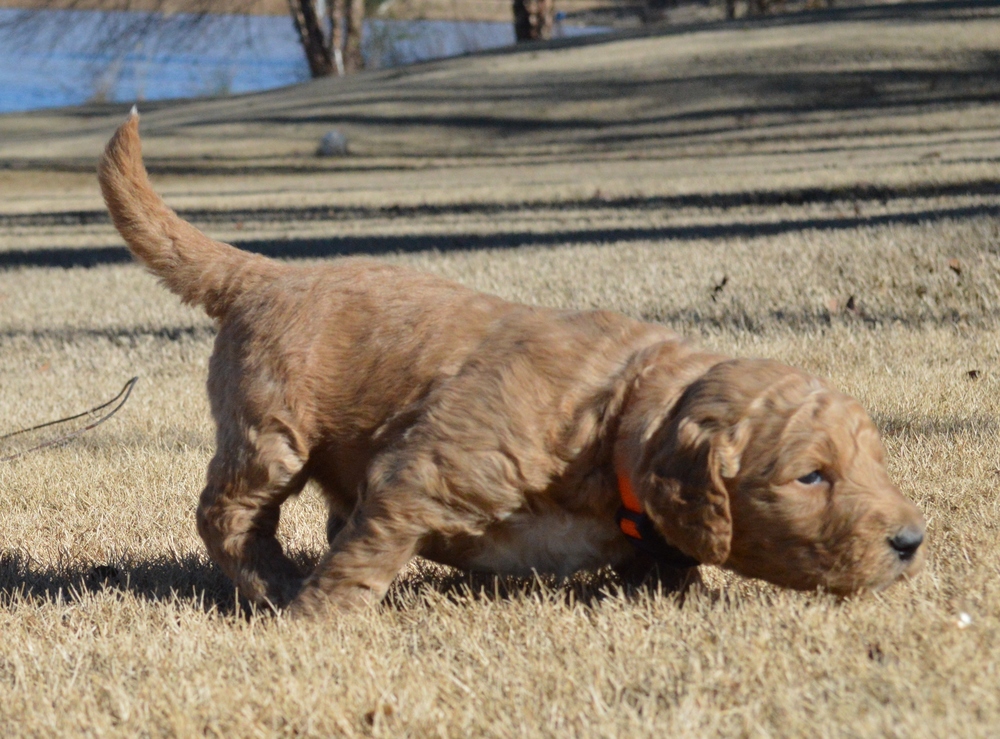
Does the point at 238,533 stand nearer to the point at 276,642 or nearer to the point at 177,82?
the point at 276,642

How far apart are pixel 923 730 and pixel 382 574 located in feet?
4.49

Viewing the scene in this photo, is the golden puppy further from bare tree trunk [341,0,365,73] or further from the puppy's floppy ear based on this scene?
bare tree trunk [341,0,365,73]

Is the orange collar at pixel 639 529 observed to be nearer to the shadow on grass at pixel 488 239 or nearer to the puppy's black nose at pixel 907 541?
the puppy's black nose at pixel 907 541

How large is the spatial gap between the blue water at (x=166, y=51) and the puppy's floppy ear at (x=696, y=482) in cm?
3737

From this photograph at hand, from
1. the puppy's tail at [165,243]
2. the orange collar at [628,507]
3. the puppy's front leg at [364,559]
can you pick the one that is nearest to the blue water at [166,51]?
the puppy's tail at [165,243]

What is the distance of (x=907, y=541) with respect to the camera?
9.16 ft

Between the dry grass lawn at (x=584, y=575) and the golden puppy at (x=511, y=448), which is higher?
the golden puppy at (x=511, y=448)

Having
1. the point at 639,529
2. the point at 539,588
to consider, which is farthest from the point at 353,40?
the point at 639,529

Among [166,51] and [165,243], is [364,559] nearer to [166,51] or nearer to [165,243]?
[165,243]

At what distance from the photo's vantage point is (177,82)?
189ft

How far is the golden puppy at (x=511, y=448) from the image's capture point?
9.19 feet

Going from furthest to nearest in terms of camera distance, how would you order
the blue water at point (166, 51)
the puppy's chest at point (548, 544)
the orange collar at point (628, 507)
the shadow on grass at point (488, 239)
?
the blue water at point (166, 51) → the shadow on grass at point (488, 239) → the puppy's chest at point (548, 544) → the orange collar at point (628, 507)

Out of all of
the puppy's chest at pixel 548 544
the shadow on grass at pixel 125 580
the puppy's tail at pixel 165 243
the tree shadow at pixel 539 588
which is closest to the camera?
the puppy's chest at pixel 548 544

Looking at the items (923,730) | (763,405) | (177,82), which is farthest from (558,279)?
(177,82)
